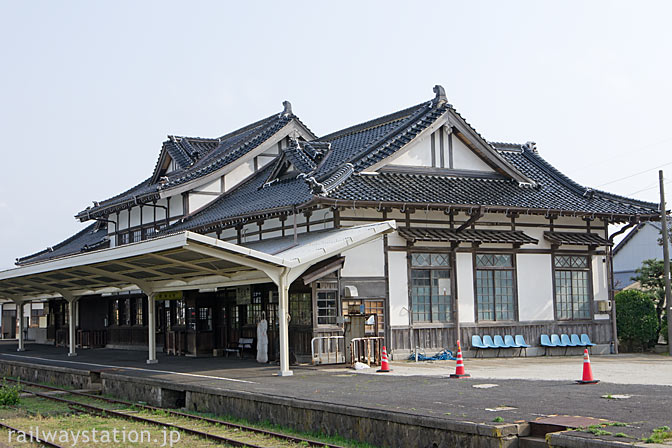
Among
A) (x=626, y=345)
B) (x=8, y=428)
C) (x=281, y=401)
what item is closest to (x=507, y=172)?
(x=626, y=345)

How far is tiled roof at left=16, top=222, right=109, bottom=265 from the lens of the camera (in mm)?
34787

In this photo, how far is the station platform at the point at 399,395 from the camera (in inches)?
357

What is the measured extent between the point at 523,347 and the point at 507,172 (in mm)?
4980

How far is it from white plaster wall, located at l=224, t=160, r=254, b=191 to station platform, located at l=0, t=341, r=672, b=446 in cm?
897

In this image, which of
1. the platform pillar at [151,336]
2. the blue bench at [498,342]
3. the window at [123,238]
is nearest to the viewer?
the platform pillar at [151,336]

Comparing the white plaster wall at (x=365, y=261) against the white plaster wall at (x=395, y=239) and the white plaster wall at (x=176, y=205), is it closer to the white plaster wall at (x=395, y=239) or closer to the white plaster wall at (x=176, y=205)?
the white plaster wall at (x=395, y=239)

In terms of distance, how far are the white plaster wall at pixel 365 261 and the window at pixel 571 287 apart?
585cm

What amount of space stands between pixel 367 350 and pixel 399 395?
18.8ft

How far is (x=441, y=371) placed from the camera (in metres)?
16.0

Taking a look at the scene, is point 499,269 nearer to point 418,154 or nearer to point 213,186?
point 418,154

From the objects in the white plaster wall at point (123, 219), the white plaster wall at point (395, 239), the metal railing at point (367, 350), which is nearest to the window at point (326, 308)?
the metal railing at point (367, 350)

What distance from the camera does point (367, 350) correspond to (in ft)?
56.6

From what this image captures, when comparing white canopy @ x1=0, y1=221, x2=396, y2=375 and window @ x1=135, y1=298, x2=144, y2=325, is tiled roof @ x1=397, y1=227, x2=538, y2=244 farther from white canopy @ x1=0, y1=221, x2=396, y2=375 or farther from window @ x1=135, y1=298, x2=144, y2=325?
window @ x1=135, y1=298, x2=144, y2=325

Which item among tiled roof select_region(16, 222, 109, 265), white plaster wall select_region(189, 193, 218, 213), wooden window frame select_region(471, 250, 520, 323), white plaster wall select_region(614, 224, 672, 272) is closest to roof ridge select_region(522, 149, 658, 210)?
wooden window frame select_region(471, 250, 520, 323)
